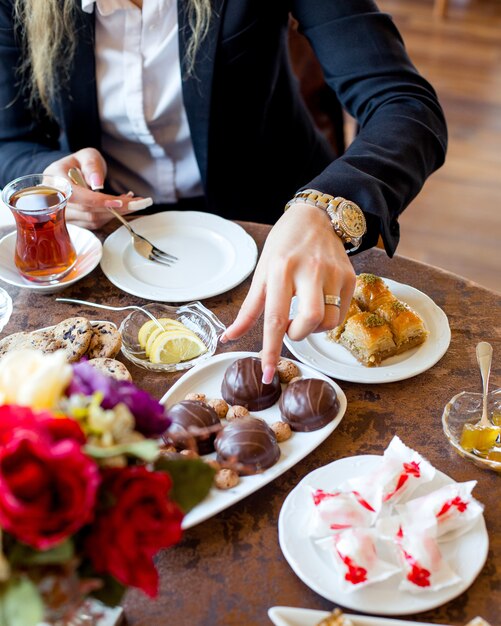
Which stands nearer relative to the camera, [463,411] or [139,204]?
[463,411]

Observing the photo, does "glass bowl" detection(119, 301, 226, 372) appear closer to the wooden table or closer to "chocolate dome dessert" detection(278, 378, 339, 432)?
the wooden table

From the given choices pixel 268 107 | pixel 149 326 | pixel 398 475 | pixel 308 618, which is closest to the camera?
pixel 308 618

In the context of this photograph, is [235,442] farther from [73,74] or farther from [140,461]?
[73,74]

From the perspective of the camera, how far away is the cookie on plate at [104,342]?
114 cm

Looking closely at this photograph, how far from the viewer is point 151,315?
1227 millimetres

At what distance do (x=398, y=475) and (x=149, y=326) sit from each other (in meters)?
0.51

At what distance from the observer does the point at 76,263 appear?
136cm

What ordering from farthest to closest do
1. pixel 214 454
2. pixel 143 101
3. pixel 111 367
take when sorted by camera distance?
pixel 143 101 → pixel 111 367 → pixel 214 454

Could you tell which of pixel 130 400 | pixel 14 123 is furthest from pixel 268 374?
pixel 14 123

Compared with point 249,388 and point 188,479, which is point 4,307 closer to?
point 249,388

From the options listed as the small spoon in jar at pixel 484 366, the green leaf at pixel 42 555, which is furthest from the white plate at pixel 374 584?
the green leaf at pixel 42 555

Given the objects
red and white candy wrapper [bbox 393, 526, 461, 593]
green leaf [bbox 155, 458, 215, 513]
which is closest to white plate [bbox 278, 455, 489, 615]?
red and white candy wrapper [bbox 393, 526, 461, 593]

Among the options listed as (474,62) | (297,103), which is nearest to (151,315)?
(297,103)

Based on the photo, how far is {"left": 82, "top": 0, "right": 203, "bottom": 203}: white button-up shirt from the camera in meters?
1.50
